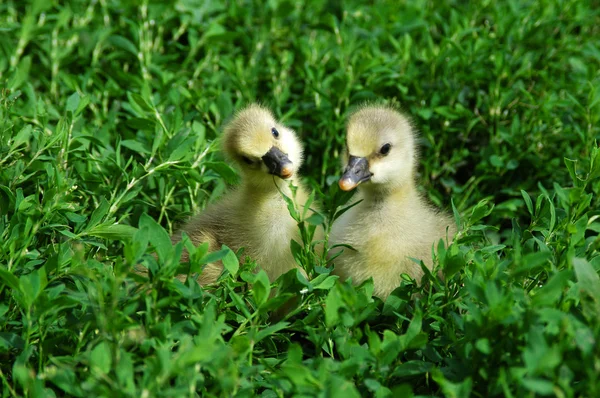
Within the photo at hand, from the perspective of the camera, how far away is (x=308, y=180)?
3705mm

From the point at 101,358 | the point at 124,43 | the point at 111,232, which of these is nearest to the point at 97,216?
the point at 111,232

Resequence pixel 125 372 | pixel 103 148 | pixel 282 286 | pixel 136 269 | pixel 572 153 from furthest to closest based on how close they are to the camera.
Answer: pixel 572 153
pixel 103 148
pixel 136 269
pixel 282 286
pixel 125 372

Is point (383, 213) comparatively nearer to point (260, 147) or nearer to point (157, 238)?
point (260, 147)

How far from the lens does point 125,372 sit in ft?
6.16

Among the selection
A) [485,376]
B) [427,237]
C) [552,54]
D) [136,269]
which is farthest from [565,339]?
[552,54]

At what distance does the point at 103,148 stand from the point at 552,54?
2.55 meters

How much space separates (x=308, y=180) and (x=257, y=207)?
592mm

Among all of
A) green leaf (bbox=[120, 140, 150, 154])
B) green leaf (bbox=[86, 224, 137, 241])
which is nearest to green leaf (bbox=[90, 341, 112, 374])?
green leaf (bbox=[86, 224, 137, 241])

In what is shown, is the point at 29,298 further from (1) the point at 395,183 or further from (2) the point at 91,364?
(1) the point at 395,183

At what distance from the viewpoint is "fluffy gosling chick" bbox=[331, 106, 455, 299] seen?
2971mm

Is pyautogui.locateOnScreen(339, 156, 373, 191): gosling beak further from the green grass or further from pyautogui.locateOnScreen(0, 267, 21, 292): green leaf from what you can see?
pyautogui.locateOnScreen(0, 267, 21, 292): green leaf

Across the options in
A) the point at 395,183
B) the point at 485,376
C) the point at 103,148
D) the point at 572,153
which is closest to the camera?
the point at 485,376

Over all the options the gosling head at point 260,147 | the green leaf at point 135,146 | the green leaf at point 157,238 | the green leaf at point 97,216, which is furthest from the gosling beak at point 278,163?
the green leaf at point 157,238

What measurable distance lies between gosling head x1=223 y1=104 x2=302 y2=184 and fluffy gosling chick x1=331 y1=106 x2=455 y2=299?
274 millimetres
